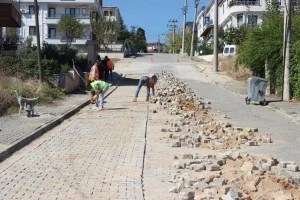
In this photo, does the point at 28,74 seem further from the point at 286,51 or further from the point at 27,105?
the point at 286,51

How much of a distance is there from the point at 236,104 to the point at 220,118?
588cm

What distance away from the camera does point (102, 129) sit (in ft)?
46.8

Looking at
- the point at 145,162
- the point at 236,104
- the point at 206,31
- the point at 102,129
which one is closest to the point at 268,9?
the point at 236,104

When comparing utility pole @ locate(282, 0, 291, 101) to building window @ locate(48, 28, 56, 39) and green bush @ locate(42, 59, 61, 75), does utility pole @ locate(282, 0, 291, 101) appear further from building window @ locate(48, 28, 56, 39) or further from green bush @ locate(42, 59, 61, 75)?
building window @ locate(48, 28, 56, 39)

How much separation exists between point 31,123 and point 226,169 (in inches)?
291

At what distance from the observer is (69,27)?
72375 millimetres

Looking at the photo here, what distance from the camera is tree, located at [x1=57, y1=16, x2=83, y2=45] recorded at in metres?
72.0

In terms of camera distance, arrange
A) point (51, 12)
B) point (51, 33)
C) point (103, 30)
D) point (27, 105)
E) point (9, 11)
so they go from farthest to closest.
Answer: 1. point (51, 12)
2. point (103, 30)
3. point (51, 33)
4. point (9, 11)
5. point (27, 105)

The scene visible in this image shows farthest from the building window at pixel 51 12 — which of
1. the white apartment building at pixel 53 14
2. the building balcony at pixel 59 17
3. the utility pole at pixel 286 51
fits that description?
the utility pole at pixel 286 51

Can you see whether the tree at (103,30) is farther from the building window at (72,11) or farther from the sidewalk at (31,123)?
the sidewalk at (31,123)

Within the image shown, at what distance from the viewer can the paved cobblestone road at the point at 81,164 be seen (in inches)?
289

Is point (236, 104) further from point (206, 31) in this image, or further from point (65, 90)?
point (206, 31)

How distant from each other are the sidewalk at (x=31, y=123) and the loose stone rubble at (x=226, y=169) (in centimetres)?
310

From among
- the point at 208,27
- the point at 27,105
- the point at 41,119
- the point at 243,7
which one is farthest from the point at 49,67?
the point at 208,27
